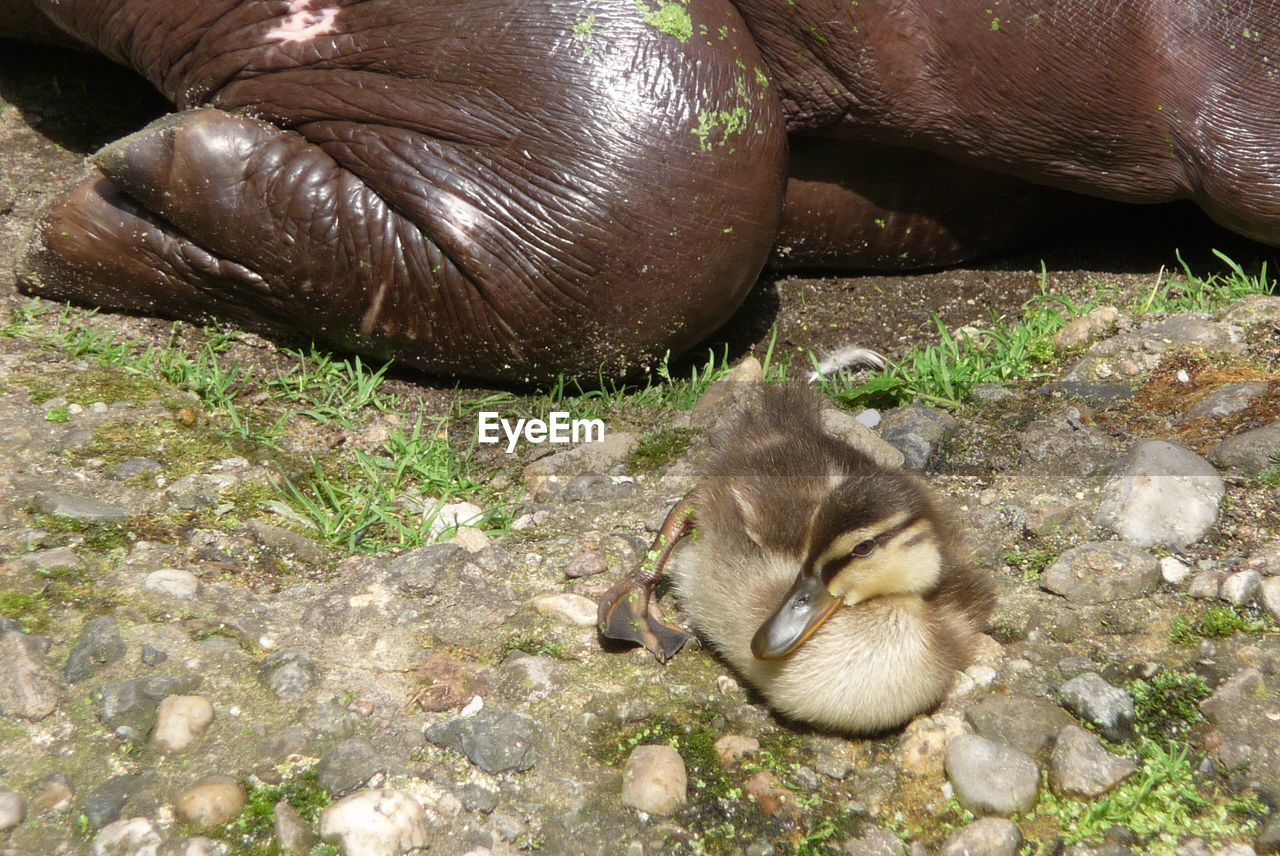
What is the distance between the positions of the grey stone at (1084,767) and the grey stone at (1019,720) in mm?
53

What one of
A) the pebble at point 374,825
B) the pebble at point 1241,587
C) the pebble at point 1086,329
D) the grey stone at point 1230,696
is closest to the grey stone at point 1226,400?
the pebble at point 1086,329

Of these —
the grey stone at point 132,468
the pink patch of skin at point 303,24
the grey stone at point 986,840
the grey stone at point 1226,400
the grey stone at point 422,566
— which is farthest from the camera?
the pink patch of skin at point 303,24

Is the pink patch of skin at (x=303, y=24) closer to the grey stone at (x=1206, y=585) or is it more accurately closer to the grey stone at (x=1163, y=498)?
the grey stone at (x=1163, y=498)

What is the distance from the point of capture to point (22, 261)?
13.5ft

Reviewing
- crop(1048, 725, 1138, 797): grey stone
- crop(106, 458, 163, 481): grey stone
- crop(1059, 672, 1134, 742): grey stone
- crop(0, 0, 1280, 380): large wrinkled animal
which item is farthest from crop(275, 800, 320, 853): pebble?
crop(0, 0, 1280, 380): large wrinkled animal

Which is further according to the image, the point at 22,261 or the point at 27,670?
the point at 22,261

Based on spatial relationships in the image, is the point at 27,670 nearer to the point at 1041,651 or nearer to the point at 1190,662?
the point at 1041,651

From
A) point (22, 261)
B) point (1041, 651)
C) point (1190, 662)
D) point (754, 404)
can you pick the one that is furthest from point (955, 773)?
point (22, 261)

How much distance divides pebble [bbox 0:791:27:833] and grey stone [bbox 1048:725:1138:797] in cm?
212

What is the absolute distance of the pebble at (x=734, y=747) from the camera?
2.56 metres

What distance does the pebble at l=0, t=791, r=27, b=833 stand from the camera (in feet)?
7.31

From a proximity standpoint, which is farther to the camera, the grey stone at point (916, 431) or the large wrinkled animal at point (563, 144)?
the large wrinkled animal at point (563, 144)

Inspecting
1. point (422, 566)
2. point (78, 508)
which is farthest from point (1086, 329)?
point (78, 508)

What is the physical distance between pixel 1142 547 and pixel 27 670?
9.09 feet
